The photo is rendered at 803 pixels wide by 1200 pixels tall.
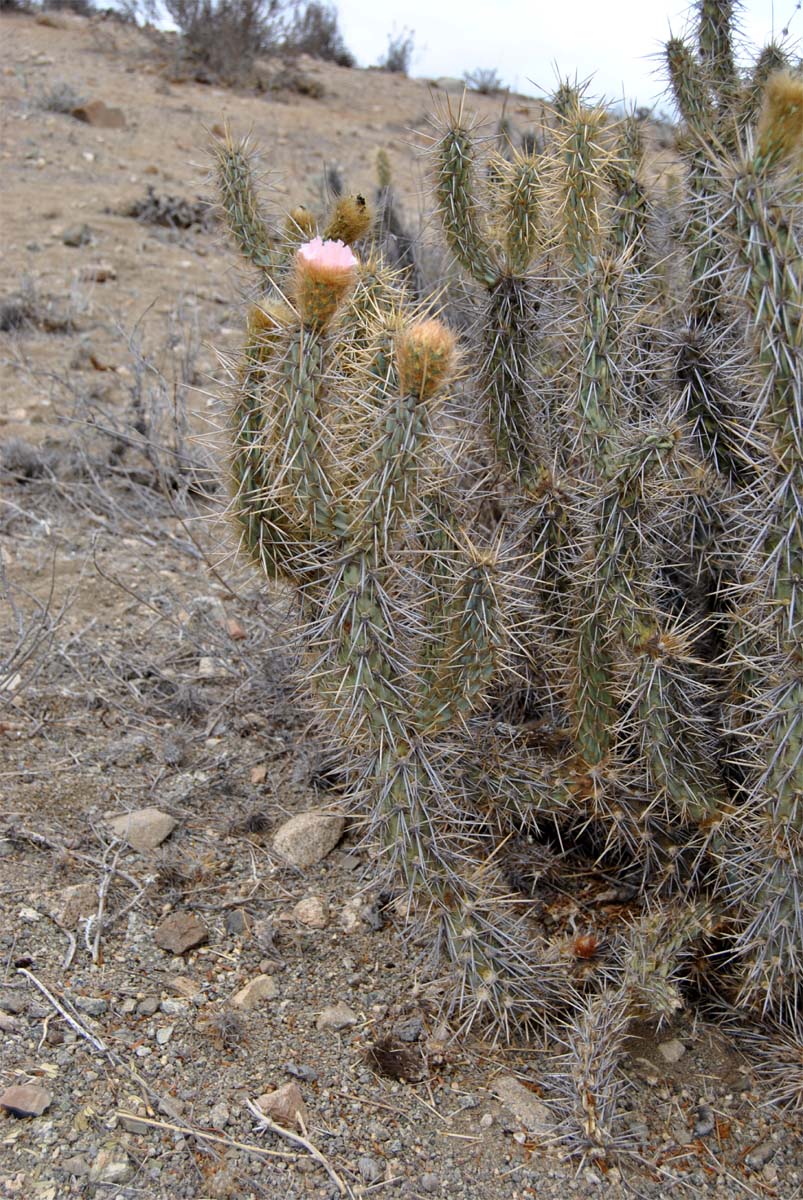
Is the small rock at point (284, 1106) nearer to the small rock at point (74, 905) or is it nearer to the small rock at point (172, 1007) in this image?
the small rock at point (172, 1007)

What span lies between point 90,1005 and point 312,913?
0.64 m

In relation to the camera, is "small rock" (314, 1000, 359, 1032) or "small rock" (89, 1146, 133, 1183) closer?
"small rock" (89, 1146, 133, 1183)

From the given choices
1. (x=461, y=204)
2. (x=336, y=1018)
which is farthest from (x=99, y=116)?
(x=336, y=1018)

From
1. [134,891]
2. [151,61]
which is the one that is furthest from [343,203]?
[151,61]

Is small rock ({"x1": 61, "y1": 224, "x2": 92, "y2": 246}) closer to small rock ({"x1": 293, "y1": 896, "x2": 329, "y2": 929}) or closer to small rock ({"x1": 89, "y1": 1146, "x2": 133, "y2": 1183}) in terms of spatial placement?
small rock ({"x1": 293, "y1": 896, "x2": 329, "y2": 929})

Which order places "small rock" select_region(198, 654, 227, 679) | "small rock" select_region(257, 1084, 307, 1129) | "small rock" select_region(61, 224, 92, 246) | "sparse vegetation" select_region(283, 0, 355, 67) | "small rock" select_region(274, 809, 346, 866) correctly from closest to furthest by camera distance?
1. "small rock" select_region(257, 1084, 307, 1129)
2. "small rock" select_region(274, 809, 346, 866)
3. "small rock" select_region(198, 654, 227, 679)
4. "small rock" select_region(61, 224, 92, 246)
5. "sparse vegetation" select_region(283, 0, 355, 67)

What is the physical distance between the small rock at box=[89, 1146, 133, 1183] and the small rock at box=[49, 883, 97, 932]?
650mm

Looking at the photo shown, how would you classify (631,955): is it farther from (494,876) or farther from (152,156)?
(152,156)

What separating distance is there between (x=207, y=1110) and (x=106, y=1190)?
0.27 m

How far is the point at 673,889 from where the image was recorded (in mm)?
2699

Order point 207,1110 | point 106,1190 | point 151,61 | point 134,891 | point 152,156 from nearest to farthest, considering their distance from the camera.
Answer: point 106,1190 < point 207,1110 < point 134,891 < point 152,156 < point 151,61

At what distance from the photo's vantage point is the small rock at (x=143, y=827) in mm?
2920

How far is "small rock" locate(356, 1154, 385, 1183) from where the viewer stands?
2112mm

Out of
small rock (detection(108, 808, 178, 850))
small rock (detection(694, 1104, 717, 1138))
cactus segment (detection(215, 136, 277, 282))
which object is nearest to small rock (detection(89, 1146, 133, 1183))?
small rock (detection(108, 808, 178, 850))
